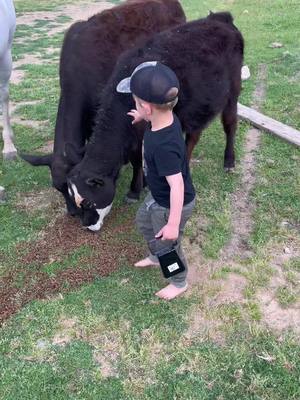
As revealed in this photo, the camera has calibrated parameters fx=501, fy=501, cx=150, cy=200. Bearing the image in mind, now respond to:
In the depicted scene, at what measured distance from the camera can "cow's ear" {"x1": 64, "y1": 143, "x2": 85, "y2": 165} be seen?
436cm

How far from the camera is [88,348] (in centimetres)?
321

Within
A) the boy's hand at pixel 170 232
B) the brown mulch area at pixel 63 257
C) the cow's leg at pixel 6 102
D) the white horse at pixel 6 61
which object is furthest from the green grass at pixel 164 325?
the white horse at pixel 6 61

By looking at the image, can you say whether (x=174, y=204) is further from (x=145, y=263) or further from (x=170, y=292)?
(x=145, y=263)

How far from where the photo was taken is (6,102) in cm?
648

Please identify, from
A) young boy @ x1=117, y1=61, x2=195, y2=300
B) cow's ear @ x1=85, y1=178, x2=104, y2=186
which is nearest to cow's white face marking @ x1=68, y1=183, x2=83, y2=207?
cow's ear @ x1=85, y1=178, x2=104, y2=186

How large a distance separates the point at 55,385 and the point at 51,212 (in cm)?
224

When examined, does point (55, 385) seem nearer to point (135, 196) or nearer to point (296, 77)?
point (135, 196)

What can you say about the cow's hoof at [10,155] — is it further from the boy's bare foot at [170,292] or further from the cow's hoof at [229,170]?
the boy's bare foot at [170,292]

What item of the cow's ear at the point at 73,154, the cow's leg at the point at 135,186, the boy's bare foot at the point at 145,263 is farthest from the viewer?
the cow's leg at the point at 135,186

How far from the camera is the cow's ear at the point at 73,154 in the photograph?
4.36 meters

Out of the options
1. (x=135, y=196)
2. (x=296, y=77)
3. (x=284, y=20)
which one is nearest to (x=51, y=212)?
(x=135, y=196)

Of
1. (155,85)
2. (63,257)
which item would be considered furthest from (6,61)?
(155,85)

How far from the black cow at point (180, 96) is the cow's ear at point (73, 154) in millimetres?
133

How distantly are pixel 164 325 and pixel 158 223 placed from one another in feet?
2.26
